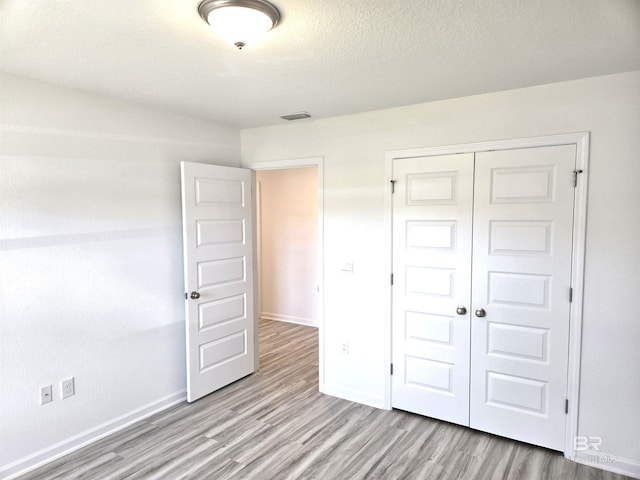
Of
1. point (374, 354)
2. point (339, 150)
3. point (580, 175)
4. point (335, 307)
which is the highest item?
point (339, 150)

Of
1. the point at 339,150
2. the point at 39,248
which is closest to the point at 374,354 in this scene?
the point at 339,150

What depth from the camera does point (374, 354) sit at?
337 centimetres

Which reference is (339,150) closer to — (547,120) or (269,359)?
(547,120)

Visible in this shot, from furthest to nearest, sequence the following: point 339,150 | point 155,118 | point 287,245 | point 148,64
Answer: point 287,245
point 339,150
point 155,118
point 148,64

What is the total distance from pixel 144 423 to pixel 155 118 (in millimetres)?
2418

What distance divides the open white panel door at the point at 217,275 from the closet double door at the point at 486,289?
1.50m

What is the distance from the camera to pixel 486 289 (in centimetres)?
287

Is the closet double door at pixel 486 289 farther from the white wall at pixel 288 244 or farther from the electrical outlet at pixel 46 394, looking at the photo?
the white wall at pixel 288 244

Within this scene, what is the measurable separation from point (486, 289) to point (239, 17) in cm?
235

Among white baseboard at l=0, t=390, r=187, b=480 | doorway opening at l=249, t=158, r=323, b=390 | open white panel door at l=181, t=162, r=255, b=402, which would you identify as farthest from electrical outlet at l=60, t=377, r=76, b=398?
doorway opening at l=249, t=158, r=323, b=390

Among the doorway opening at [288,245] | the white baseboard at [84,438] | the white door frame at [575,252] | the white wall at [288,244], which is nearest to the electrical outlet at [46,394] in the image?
the white baseboard at [84,438]

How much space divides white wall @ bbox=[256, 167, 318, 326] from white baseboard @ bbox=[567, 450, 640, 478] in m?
3.65

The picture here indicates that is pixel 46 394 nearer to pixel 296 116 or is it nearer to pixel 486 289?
pixel 296 116

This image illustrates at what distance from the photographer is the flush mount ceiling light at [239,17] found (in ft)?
5.14
